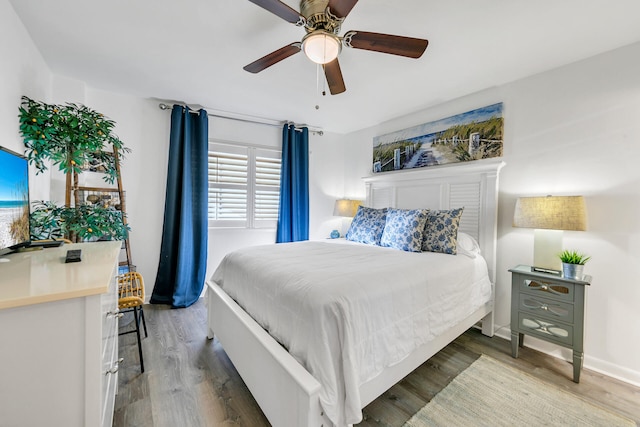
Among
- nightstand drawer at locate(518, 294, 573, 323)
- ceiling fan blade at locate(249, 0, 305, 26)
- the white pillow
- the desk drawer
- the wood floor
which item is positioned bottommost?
the wood floor

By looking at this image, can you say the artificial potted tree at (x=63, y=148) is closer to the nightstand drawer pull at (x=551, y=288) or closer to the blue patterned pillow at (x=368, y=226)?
the blue patterned pillow at (x=368, y=226)

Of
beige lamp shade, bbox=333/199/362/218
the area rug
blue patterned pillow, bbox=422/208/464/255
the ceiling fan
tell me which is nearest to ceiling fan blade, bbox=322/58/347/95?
the ceiling fan

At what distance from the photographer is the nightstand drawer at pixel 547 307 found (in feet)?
6.52

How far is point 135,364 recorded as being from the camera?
6.75 feet

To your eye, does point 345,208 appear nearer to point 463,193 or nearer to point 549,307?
point 463,193

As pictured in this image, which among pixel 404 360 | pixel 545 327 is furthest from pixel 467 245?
pixel 404 360

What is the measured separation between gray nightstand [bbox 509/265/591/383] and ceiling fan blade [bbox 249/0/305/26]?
2479 millimetres

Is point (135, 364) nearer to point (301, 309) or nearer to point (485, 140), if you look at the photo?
point (301, 309)

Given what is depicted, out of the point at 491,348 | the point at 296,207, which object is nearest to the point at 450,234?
the point at 491,348

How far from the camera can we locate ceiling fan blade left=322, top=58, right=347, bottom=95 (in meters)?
1.82

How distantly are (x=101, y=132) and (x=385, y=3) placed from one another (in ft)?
7.87

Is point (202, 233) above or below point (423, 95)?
below

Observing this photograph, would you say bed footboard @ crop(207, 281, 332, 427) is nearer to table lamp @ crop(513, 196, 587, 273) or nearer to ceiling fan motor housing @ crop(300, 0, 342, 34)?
ceiling fan motor housing @ crop(300, 0, 342, 34)

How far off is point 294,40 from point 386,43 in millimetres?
780
